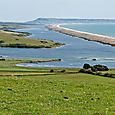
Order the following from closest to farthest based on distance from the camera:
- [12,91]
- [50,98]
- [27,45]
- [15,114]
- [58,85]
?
1. [15,114]
2. [50,98]
3. [12,91]
4. [58,85]
5. [27,45]

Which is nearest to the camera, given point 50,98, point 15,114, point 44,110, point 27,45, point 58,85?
point 15,114

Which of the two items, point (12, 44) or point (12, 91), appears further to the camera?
point (12, 44)

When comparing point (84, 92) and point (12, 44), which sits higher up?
point (84, 92)

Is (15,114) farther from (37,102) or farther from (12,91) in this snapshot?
(12,91)

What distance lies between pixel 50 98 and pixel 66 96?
1225 millimetres

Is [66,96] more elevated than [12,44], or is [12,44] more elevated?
[66,96]

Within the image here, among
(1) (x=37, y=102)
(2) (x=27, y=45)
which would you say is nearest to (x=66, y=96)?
(1) (x=37, y=102)

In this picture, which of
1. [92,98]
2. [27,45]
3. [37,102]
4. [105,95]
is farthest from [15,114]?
[27,45]

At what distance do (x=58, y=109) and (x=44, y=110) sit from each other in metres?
0.65

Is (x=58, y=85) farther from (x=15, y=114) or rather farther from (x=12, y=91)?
(x=15, y=114)

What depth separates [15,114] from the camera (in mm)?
14898

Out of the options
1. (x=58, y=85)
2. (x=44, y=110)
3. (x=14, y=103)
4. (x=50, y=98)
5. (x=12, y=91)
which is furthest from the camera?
(x=58, y=85)

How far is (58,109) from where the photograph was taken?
16297mm

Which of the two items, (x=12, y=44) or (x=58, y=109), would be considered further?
(x=12, y=44)
